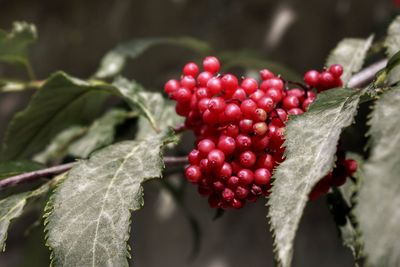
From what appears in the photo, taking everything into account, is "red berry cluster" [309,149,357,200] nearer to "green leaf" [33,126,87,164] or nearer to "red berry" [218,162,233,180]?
"red berry" [218,162,233,180]

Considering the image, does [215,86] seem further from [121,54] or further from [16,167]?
[121,54]

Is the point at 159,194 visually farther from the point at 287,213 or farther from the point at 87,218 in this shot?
the point at 287,213

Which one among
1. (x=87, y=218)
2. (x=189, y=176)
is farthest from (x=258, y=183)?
(x=87, y=218)

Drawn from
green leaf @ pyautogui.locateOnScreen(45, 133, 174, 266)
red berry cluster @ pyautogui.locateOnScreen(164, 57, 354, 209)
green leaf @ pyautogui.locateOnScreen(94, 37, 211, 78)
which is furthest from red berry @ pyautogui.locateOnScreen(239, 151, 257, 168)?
green leaf @ pyautogui.locateOnScreen(94, 37, 211, 78)

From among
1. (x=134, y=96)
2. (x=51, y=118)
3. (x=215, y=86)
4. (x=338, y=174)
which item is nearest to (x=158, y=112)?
(x=134, y=96)

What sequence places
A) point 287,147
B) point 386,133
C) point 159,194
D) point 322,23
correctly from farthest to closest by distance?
point 159,194
point 322,23
point 287,147
point 386,133

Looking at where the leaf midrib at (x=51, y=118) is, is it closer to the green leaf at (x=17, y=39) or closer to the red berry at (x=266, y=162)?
the green leaf at (x=17, y=39)
